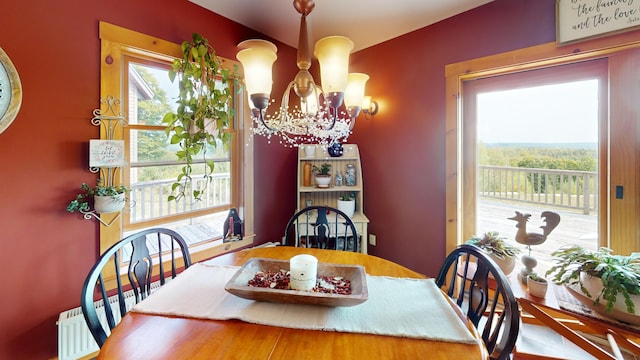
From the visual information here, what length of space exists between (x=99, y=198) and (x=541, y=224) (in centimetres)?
301

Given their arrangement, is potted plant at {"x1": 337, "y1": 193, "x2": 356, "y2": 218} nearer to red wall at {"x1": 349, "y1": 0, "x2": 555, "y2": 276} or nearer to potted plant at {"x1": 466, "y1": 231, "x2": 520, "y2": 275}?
red wall at {"x1": 349, "y1": 0, "x2": 555, "y2": 276}

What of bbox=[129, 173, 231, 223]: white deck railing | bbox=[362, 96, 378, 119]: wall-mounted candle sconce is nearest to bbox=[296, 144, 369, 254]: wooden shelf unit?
bbox=[362, 96, 378, 119]: wall-mounted candle sconce

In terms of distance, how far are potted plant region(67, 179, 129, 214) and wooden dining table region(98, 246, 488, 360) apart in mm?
959

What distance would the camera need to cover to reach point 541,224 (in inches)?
81.9

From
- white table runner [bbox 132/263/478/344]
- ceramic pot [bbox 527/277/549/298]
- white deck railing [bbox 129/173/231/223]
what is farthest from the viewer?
white deck railing [bbox 129/173/231/223]

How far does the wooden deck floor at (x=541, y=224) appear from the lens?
6.24ft

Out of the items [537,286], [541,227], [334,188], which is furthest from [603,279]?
[334,188]

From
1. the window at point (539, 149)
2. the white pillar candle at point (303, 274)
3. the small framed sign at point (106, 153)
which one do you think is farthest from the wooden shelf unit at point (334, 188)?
the white pillar candle at point (303, 274)

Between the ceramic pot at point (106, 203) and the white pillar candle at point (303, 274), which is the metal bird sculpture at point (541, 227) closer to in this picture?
the white pillar candle at point (303, 274)

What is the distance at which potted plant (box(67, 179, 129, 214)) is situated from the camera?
1.60m

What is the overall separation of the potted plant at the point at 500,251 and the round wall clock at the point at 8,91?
104 inches

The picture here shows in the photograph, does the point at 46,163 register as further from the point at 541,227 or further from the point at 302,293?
the point at 541,227

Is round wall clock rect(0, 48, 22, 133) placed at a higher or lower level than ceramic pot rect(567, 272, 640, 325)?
higher

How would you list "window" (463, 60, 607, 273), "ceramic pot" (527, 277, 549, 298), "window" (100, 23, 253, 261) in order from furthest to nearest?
"window" (463, 60, 607, 273), "window" (100, 23, 253, 261), "ceramic pot" (527, 277, 549, 298)
